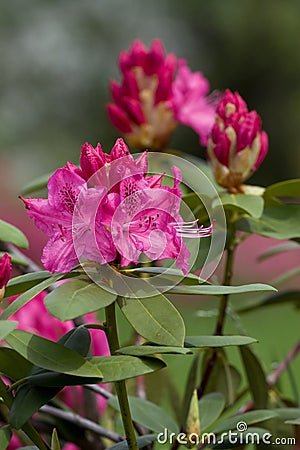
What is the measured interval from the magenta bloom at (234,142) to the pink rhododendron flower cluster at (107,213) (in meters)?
0.19

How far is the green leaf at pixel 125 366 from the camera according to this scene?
1.37 feet

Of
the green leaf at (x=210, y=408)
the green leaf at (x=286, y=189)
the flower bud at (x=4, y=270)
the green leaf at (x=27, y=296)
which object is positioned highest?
the green leaf at (x=286, y=189)

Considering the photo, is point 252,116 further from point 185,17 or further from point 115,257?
point 185,17

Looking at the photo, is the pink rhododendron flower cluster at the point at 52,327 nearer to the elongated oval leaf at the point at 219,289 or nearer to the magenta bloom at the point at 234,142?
the magenta bloom at the point at 234,142

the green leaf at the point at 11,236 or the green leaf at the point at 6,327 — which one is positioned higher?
the green leaf at the point at 11,236

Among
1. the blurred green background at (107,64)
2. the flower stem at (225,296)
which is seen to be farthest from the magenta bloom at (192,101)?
the blurred green background at (107,64)

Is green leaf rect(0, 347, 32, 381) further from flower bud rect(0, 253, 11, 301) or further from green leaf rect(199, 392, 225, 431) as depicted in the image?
green leaf rect(199, 392, 225, 431)

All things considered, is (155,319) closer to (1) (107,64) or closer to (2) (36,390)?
(2) (36,390)

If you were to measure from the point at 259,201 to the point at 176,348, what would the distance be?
0.21 meters

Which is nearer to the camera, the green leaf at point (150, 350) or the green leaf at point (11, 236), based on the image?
the green leaf at point (150, 350)

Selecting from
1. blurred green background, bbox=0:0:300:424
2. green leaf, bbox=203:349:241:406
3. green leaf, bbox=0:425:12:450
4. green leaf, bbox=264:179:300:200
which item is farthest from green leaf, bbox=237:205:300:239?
blurred green background, bbox=0:0:300:424

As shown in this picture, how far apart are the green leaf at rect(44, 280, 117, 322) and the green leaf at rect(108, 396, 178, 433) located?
0.16 m

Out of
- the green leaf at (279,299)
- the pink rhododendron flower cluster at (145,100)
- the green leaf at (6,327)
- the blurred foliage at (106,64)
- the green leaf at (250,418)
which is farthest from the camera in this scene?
the blurred foliage at (106,64)

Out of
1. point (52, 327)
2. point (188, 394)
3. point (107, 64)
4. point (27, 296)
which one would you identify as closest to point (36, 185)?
point (52, 327)
